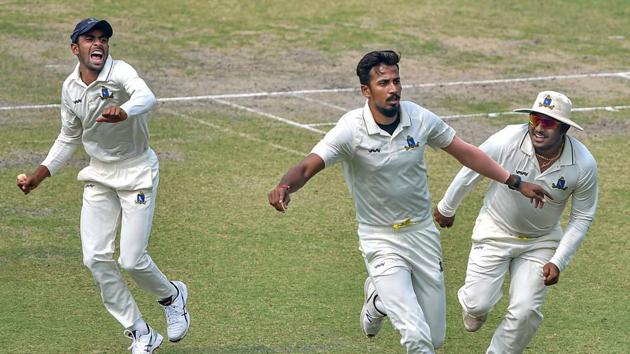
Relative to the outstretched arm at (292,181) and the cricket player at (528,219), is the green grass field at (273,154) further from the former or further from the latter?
the outstretched arm at (292,181)

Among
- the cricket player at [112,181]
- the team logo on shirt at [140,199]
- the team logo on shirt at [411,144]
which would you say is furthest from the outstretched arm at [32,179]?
the team logo on shirt at [411,144]

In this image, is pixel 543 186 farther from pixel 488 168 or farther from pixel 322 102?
pixel 322 102

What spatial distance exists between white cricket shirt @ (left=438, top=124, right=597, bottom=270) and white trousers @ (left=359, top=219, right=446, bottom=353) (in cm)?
79

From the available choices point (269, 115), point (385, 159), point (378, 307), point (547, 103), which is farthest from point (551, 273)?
point (269, 115)

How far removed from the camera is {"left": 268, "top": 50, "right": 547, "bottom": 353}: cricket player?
998 centimetres

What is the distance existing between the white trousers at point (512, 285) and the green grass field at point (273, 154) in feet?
2.68

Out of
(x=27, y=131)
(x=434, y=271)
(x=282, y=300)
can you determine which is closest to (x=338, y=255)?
(x=282, y=300)

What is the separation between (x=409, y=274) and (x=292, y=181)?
52.5 inches

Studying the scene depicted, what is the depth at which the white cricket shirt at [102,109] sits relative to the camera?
11.1 m

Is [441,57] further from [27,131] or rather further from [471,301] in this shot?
[471,301]

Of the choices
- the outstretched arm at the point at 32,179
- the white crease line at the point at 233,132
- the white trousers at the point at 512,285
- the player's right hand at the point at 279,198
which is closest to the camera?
the player's right hand at the point at 279,198

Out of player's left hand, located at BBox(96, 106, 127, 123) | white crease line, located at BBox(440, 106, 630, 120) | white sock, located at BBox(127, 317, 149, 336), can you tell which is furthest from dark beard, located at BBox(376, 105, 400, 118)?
white crease line, located at BBox(440, 106, 630, 120)

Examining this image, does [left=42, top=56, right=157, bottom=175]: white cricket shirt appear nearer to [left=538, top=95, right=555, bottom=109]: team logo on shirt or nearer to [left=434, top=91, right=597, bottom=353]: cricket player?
[left=434, top=91, right=597, bottom=353]: cricket player

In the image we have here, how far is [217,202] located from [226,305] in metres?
3.39
